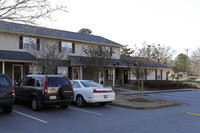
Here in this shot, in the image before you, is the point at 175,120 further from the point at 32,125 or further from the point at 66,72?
the point at 66,72

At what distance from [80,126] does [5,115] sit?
3837mm

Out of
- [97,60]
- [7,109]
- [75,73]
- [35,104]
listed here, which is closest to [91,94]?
[35,104]

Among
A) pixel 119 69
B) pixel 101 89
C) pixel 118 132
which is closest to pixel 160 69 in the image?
pixel 119 69

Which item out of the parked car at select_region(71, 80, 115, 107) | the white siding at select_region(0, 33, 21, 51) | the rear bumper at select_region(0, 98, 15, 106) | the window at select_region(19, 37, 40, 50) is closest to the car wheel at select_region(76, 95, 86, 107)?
the parked car at select_region(71, 80, 115, 107)

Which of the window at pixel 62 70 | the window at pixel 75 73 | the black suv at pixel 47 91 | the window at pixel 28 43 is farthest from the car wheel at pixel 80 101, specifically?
the window at pixel 75 73

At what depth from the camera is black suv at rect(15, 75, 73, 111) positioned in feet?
33.9

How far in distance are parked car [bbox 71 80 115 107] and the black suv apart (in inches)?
52.5

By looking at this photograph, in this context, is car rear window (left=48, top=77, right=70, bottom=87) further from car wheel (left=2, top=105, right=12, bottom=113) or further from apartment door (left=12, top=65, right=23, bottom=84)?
apartment door (left=12, top=65, right=23, bottom=84)

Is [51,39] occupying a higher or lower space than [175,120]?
higher

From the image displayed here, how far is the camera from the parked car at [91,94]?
1191 cm

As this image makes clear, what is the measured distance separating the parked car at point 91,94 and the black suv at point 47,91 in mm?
1334

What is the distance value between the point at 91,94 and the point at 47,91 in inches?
100

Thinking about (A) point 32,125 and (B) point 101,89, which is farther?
(B) point 101,89

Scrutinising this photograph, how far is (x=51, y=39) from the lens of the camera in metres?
23.5
